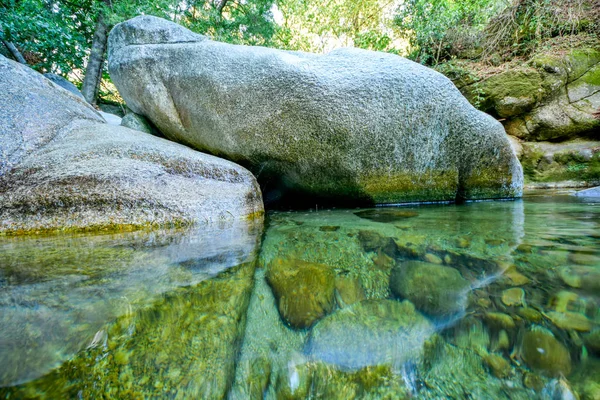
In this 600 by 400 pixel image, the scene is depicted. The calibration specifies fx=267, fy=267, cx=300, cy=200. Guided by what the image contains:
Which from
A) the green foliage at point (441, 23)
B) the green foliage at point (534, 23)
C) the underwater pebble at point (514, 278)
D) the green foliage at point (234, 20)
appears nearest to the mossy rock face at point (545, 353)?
the underwater pebble at point (514, 278)

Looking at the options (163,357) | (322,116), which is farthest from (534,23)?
(163,357)

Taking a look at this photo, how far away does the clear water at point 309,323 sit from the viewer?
21.5 inches

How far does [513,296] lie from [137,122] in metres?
4.52

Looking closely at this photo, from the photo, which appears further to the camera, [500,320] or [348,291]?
[348,291]

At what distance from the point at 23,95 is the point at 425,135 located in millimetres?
4300

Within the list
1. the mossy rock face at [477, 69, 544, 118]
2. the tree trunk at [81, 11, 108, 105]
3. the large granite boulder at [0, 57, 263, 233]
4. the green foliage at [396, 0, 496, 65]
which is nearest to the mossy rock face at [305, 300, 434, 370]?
the large granite boulder at [0, 57, 263, 233]

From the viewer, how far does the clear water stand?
1.79 ft

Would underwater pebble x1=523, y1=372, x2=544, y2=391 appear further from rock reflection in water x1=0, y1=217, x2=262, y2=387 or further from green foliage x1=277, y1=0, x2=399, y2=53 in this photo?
green foliage x1=277, y1=0, x2=399, y2=53

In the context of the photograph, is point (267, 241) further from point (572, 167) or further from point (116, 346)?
point (572, 167)

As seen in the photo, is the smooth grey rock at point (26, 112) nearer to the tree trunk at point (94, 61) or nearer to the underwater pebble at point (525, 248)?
the underwater pebble at point (525, 248)

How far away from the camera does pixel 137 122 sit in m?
3.87

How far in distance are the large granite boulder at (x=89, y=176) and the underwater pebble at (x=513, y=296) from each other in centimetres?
204

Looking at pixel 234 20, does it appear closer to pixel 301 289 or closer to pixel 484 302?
pixel 301 289

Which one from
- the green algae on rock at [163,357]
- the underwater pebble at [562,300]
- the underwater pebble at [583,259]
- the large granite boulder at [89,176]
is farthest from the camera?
the large granite boulder at [89,176]
